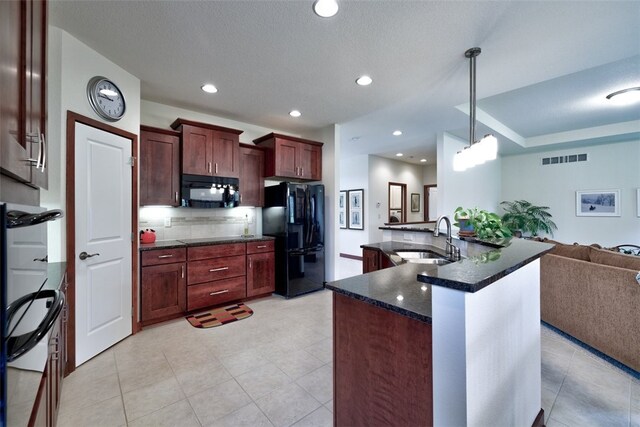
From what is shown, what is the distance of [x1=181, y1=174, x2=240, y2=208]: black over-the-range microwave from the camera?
11.2 feet

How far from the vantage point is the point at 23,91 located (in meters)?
0.79

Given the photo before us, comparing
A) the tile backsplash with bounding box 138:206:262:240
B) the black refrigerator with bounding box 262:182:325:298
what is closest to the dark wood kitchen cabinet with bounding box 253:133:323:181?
the black refrigerator with bounding box 262:182:325:298

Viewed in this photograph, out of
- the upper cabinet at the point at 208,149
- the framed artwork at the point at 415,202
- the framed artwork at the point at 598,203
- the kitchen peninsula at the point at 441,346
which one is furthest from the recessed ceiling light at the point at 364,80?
the framed artwork at the point at 598,203

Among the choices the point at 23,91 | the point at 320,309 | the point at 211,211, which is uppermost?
the point at 23,91

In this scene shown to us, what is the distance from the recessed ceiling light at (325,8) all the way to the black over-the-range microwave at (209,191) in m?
2.43

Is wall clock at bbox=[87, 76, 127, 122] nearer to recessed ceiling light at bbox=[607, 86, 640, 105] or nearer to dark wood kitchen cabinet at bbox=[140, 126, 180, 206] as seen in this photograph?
dark wood kitchen cabinet at bbox=[140, 126, 180, 206]

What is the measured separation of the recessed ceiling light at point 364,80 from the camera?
9.21ft

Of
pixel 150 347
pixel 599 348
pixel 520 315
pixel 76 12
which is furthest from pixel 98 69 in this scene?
pixel 599 348

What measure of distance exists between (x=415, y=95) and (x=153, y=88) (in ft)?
10.1

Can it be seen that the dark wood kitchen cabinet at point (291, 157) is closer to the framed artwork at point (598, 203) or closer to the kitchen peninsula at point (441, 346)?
the kitchen peninsula at point (441, 346)

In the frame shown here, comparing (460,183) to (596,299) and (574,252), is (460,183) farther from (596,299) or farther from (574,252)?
(596,299)

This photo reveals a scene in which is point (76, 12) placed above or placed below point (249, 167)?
above

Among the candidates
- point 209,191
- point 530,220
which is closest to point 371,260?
point 209,191

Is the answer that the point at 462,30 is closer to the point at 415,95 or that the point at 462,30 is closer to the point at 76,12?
the point at 415,95
